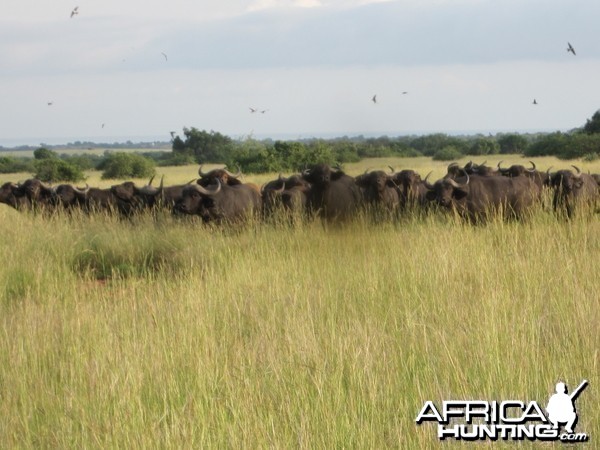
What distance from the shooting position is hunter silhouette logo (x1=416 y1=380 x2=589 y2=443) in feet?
14.1

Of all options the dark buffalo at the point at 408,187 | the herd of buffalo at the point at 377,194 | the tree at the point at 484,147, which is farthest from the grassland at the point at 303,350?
the tree at the point at 484,147

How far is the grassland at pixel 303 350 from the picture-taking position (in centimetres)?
465

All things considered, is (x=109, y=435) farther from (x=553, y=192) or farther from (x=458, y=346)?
(x=553, y=192)

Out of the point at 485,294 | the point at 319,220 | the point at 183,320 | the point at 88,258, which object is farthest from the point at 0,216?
the point at 485,294

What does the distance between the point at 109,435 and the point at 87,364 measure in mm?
1431

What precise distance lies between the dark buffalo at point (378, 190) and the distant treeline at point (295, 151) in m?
0.78

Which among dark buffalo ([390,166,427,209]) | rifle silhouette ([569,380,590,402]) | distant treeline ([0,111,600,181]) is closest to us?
rifle silhouette ([569,380,590,402])

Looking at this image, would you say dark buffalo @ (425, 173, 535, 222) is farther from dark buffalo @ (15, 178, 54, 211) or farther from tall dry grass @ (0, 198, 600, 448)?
dark buffalo @ (15, 178, 54, 211)

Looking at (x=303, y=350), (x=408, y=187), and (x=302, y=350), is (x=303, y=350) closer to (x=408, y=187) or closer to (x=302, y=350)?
(x=302, y=350)

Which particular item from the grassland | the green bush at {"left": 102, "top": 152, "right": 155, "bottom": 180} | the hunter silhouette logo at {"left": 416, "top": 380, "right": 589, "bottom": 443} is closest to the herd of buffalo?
the grassland

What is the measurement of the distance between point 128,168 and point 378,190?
36.2 metres

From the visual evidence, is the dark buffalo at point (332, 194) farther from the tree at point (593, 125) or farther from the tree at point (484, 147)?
the tree at point (484, 147)

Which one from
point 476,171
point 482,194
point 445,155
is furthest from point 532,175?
point 445,155

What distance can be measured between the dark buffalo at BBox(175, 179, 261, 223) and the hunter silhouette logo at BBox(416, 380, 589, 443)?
11.5 metres
